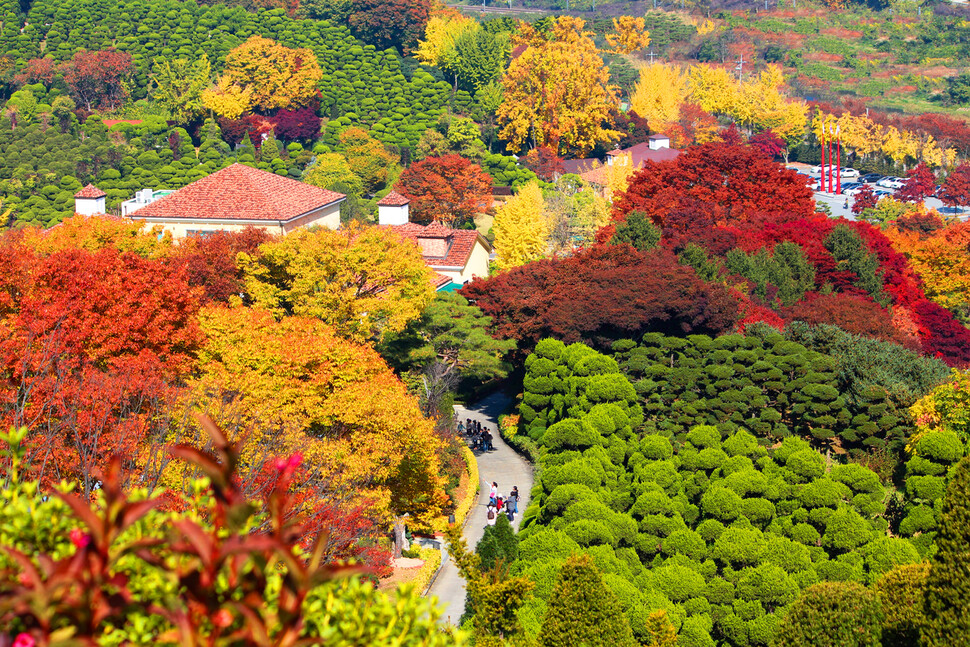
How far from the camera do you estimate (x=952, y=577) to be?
40.6 ft

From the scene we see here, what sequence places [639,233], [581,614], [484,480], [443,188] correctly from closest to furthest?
[581,614] < [484,480] < [639,233] < [443,188]

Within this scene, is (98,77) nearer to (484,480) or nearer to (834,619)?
(484,480)

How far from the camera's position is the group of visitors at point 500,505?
24.7 metres

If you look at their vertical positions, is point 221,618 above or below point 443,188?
above

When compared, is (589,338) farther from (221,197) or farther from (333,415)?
(221,197)

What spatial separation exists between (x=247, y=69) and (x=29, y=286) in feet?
170

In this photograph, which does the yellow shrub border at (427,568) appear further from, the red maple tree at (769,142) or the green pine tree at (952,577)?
the red maple tree at (769,142)

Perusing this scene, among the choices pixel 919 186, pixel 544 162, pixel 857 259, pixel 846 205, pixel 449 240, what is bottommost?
pixel 919 186

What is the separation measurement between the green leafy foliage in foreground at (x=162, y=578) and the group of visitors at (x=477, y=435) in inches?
970

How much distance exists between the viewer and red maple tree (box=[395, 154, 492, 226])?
180ft

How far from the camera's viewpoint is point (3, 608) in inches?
159

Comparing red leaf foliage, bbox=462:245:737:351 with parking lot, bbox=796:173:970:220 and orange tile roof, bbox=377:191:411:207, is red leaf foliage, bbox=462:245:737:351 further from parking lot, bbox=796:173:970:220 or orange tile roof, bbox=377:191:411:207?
parking lot, bbox=796:173:970:220

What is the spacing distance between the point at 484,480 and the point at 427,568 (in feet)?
19.6

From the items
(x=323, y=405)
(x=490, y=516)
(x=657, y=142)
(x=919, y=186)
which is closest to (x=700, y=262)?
(x=490, y=516)
